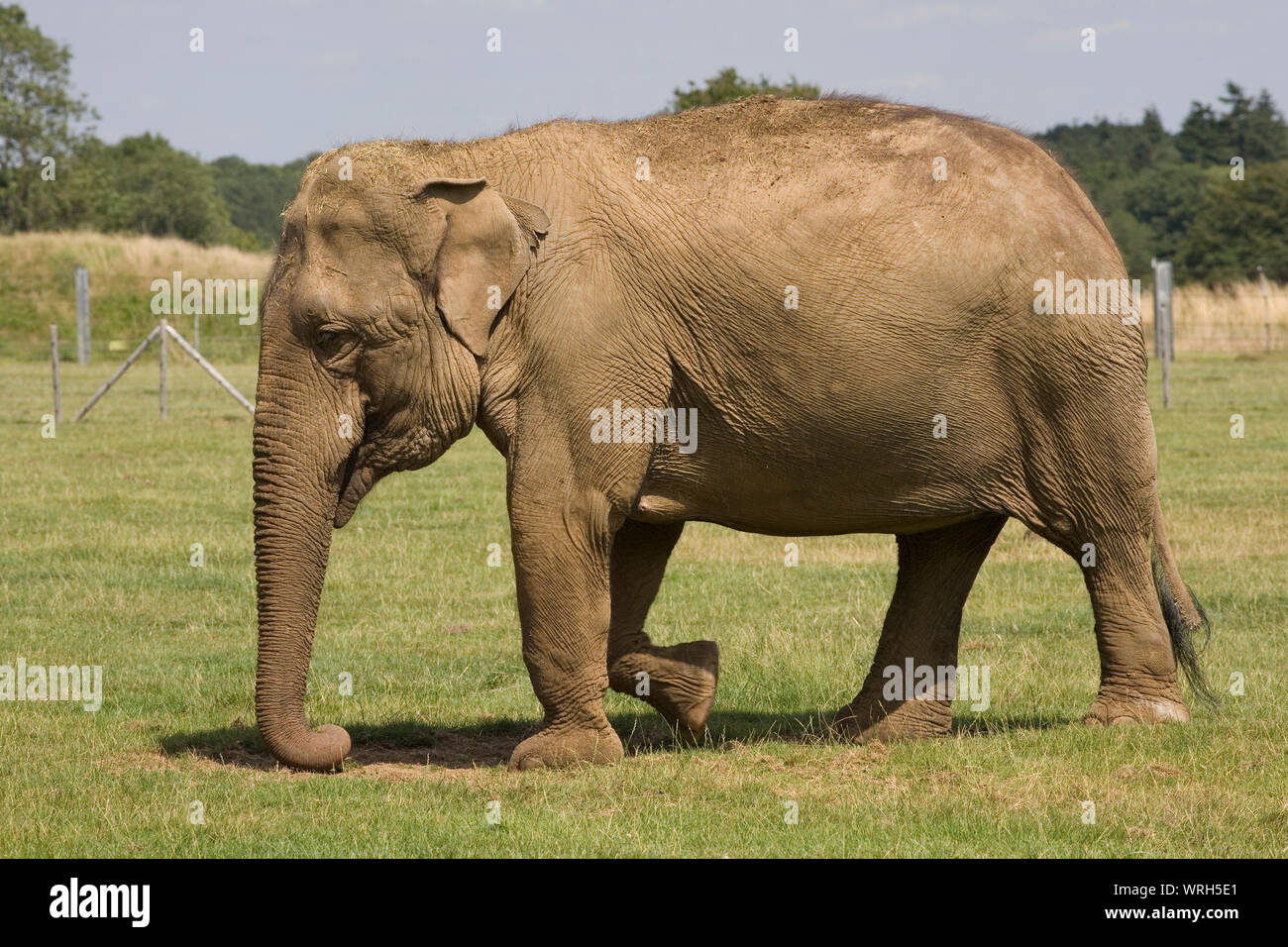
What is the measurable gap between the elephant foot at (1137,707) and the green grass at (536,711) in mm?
155

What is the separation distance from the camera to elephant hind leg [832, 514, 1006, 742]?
962cm

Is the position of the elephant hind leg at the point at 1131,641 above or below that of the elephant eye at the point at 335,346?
below

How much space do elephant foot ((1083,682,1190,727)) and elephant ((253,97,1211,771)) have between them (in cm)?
82

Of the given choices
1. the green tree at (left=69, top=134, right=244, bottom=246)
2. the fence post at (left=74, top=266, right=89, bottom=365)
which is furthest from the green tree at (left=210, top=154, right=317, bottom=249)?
the fence post at (left=74, top=266, right=89, bottom=365)

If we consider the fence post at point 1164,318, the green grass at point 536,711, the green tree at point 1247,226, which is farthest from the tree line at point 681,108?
the green grass at point 536,711

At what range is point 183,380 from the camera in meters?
38.7

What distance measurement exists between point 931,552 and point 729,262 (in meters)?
2.14

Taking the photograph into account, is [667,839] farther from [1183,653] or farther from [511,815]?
[1183,653]

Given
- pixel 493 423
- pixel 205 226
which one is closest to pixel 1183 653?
pixel 493 423

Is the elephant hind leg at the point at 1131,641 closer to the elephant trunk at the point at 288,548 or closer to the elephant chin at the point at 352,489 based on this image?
the elephant chin at the point at 352,489

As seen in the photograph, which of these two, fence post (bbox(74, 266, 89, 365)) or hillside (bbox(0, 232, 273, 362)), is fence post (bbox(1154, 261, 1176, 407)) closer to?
hillside (bbox(0, 232, 273, 362))

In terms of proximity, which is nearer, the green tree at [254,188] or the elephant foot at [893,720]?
the elephant foot at [893,720]

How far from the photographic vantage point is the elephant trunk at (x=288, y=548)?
836 centimetres
